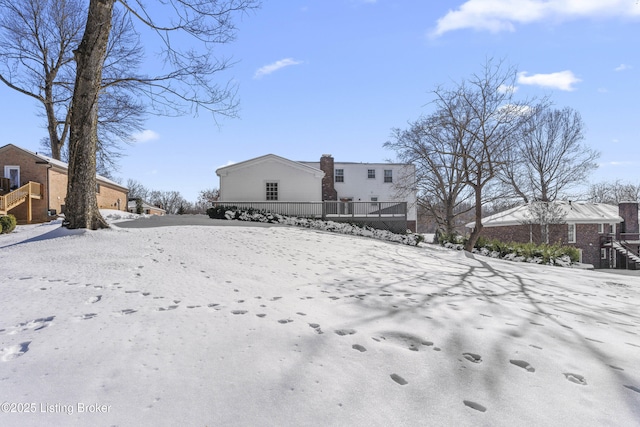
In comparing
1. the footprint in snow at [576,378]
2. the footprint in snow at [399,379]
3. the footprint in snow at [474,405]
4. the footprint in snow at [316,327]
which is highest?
the footprint in snow at [316,327]

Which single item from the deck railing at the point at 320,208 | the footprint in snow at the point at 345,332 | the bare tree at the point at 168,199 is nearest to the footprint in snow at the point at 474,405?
the footprint in snow at the point at 345,332

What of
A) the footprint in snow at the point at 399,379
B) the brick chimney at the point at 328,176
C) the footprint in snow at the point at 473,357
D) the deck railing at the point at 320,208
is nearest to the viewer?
the footprint in snow at the point at 399,379

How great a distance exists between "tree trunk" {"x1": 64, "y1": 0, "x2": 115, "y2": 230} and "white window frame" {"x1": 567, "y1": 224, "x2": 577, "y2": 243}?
31.7 meters

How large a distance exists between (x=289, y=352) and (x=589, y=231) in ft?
110

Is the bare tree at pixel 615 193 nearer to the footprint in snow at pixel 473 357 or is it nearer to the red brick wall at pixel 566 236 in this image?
the red brick wall at pixel 566 236

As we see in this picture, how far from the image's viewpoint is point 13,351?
285 centimetres

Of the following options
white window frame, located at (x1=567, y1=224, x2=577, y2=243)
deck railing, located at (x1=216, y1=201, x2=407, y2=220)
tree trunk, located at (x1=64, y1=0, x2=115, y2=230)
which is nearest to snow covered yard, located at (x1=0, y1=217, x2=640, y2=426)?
tree trunk, located at (x1=64, y1=0, x2=115, y2=230)

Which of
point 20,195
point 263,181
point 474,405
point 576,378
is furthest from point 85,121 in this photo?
point 20,195

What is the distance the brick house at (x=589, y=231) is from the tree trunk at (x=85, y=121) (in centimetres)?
2725

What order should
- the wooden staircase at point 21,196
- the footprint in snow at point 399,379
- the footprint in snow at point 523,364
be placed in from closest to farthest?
the footprint in snow at point 399,379
the footprint in snow at point 523,364
the wooden staircase at point 21,196

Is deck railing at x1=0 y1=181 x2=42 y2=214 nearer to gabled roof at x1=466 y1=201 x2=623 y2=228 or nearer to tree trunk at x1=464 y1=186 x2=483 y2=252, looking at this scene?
tree trunk at x1=464 y1=186 x2=483 y2=252

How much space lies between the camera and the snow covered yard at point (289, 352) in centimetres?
225

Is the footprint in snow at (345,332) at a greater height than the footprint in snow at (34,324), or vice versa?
the footprint in snow at (34,324)

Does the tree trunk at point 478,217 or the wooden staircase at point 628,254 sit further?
the wooden staircase at point 628,254
